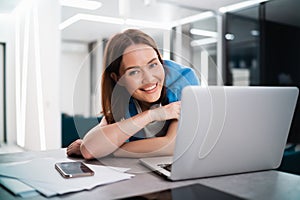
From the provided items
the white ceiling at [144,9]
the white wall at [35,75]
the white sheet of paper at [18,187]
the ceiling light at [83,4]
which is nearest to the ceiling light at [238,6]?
the white ceiling at [144,9]

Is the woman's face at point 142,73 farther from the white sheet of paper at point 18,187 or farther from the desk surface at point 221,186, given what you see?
the white sheet of paper at point 18,187

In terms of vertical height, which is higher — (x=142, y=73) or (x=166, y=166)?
(x=142, y=73)

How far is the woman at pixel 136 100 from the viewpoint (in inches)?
37.2

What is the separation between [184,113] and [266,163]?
1.09ft

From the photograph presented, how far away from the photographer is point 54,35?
3662 mm

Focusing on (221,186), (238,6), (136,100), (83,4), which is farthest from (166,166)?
(238,6)

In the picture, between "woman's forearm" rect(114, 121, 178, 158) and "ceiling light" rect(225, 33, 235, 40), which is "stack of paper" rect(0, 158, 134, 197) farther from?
"ceiling light" rect(225, 33, 235, 40)

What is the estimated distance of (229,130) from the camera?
741 mm

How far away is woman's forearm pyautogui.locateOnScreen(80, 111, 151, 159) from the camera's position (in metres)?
0.93

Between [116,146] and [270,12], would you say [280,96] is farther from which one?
[270,12]

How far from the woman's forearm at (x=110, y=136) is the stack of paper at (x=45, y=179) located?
0.09m

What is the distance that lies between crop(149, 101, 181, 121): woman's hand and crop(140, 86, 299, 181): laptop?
158 mm

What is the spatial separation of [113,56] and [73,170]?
387 mm

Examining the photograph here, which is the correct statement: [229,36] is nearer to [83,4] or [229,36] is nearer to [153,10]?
[153,10]
